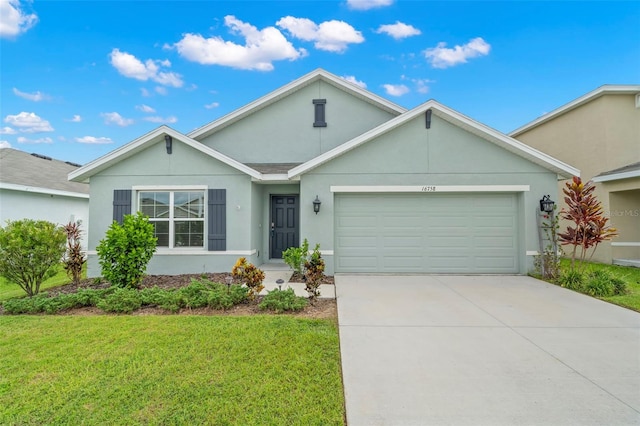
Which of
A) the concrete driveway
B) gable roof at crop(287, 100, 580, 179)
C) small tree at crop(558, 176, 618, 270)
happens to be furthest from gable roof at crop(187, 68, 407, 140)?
the concrete driveway

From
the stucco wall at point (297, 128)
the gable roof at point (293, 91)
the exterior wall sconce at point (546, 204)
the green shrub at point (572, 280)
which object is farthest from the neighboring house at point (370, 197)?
the gable roof at point (293, 91)

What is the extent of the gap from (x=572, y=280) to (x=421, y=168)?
4.60 meters

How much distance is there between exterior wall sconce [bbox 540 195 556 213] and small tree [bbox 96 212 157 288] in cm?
1042

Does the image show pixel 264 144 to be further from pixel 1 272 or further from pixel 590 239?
pixel 590 239

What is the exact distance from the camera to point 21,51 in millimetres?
11773

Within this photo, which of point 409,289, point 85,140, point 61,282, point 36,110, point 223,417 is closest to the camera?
point 223,417

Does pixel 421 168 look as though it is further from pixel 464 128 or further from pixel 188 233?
pixel 188 233

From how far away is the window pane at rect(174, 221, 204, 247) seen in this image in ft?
28.9

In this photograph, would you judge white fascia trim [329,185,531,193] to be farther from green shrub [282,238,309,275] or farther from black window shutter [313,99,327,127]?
black window shutter [313,99,327,127]

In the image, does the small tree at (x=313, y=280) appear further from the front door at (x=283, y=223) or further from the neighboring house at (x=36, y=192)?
the neighboring house at (x=36, y=192)

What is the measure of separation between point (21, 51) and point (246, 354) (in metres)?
16.1

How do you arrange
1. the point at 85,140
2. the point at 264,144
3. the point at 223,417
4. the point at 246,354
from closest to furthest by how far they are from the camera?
the point at 223,417, the point at 246,354, the point at 264,144, the point at 85,140

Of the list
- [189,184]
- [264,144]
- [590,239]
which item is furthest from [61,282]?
[590,239]

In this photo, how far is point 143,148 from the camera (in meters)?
8.69
